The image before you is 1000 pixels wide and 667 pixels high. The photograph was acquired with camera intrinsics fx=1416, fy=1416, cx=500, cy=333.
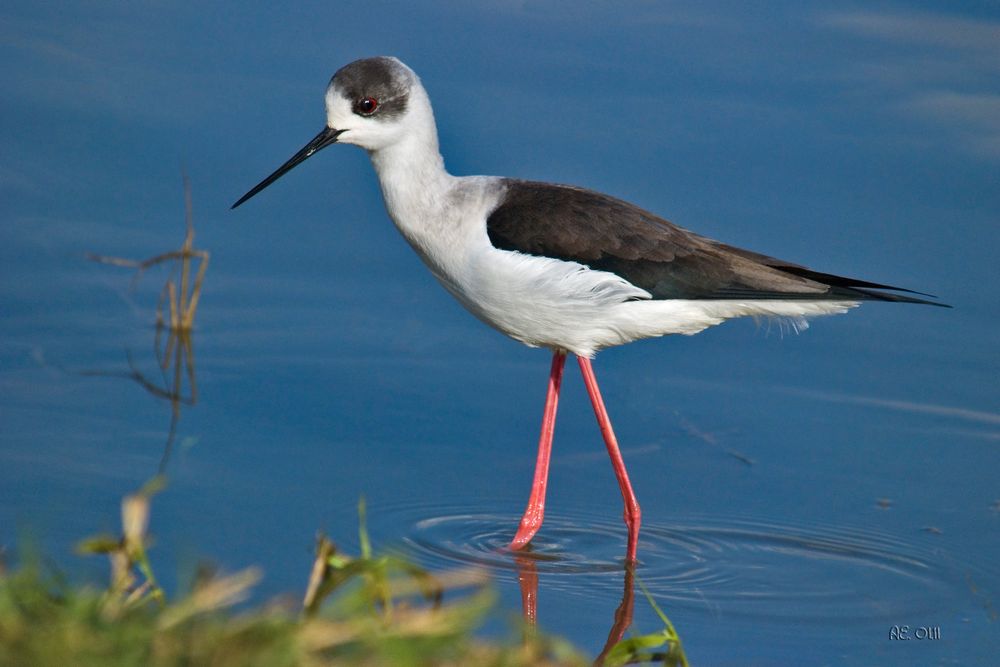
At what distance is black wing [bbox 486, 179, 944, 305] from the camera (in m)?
5.48

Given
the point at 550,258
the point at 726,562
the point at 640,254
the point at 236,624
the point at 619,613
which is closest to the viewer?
the point at 236,624

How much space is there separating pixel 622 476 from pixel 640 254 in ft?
2.86

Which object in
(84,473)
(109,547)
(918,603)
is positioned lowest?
(918,603)

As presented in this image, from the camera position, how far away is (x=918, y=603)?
4.84 metres

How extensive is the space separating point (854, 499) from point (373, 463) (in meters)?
1.94

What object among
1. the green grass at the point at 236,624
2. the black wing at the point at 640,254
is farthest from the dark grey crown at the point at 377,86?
the green grass at the point at 236,624

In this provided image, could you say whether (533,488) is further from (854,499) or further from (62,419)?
(62,419)

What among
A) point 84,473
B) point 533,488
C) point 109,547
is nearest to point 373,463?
point 533,488

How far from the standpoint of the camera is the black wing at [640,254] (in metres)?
5.48

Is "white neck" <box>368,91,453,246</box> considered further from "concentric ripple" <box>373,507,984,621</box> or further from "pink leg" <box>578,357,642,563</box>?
"concentric ripple" <box>373,507,984,621</box>

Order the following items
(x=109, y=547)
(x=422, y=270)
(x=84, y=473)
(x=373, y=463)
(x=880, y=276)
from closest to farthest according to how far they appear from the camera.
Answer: (x=109, y=547) < (x=84, y=473) < (x=373, y=463) < (x=880, y=276) < (x=422, y=270)

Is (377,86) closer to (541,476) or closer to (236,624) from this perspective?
(541,476)

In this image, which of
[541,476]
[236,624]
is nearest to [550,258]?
[541,476]

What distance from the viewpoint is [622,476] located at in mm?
5523
